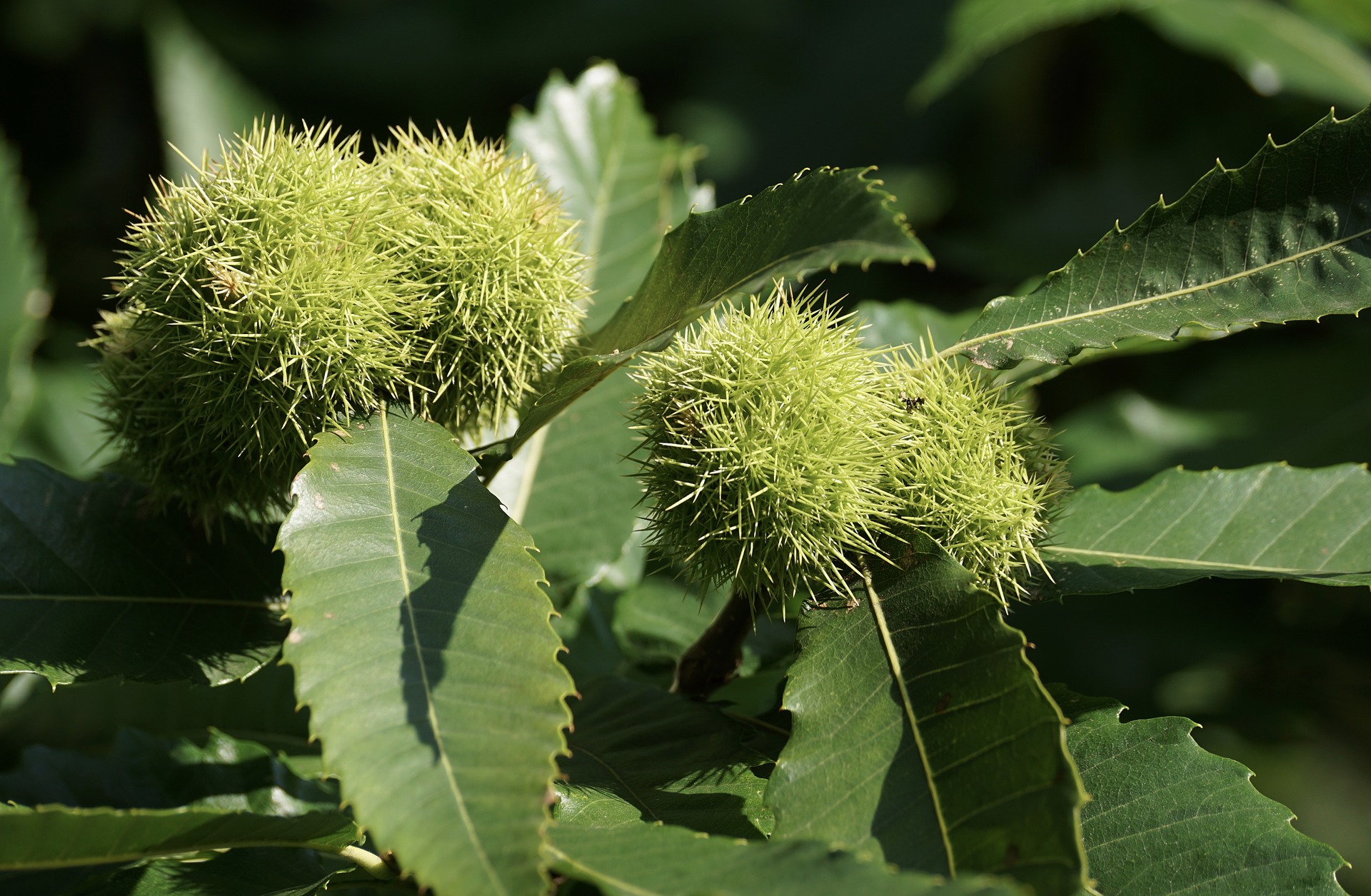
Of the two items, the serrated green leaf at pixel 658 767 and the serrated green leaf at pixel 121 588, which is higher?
the serrated green leaf at pixel 121 588

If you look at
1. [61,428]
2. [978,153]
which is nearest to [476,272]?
[61,428]

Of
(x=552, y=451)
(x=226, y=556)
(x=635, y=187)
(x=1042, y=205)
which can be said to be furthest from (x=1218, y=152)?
(x=226, y=556)

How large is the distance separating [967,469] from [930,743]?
0.33m

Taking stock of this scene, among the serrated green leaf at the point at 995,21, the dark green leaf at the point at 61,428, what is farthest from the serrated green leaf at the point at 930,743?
the dark green leaf at the point at 61,428

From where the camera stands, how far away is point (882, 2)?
4789mm

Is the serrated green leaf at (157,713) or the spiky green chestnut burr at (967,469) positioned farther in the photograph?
the serrated green leaf at (157,713)

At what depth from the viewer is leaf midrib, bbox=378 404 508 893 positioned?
84 centimetres

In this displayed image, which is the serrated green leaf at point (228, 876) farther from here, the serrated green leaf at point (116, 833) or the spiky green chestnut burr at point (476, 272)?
the spiky green chestnut burr at point (476, 272)

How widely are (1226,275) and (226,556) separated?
136 centimetres

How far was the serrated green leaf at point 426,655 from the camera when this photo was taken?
2.83 ft

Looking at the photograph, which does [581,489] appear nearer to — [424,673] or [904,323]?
[904,323]

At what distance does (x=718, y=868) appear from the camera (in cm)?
90

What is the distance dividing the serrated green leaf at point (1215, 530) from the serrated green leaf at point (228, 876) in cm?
102

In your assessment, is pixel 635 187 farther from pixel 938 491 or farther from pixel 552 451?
pixel 938 491
